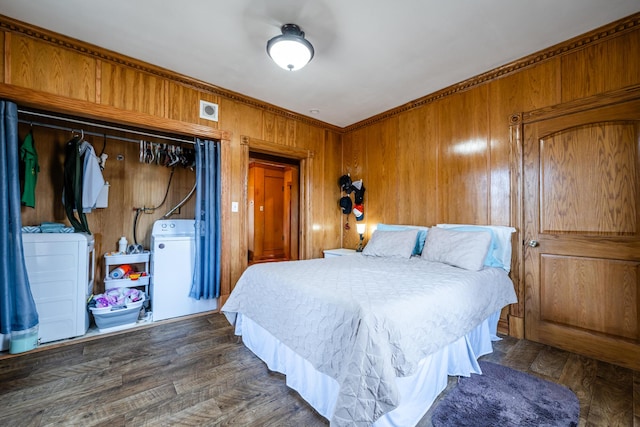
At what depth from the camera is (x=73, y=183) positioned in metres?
2.63

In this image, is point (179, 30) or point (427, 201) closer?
point (179, 30)

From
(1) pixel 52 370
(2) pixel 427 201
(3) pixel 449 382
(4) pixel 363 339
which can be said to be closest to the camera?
(4) pixel 363 339

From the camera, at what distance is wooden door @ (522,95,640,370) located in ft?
6.64

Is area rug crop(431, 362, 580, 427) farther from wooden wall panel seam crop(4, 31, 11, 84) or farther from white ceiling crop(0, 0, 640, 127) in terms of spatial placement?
wooden wall panel seam crop(4, 31, 11, 84)

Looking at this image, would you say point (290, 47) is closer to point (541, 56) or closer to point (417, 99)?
point (417, 99)

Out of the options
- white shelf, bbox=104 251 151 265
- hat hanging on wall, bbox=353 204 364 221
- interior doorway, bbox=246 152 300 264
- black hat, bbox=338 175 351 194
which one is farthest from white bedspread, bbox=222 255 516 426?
interior doorway, bbox=246 152 300 264

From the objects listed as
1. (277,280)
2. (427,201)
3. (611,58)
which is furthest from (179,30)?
(611,58)

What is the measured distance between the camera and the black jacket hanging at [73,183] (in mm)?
2615

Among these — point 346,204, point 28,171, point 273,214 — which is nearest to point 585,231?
point 346,204

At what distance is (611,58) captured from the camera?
212 cm

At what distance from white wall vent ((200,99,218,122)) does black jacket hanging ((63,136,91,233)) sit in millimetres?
1193

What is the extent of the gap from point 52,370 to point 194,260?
4.47 ft

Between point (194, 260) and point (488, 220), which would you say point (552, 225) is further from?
point (194, 260)

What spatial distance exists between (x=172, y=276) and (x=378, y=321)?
2.52m
